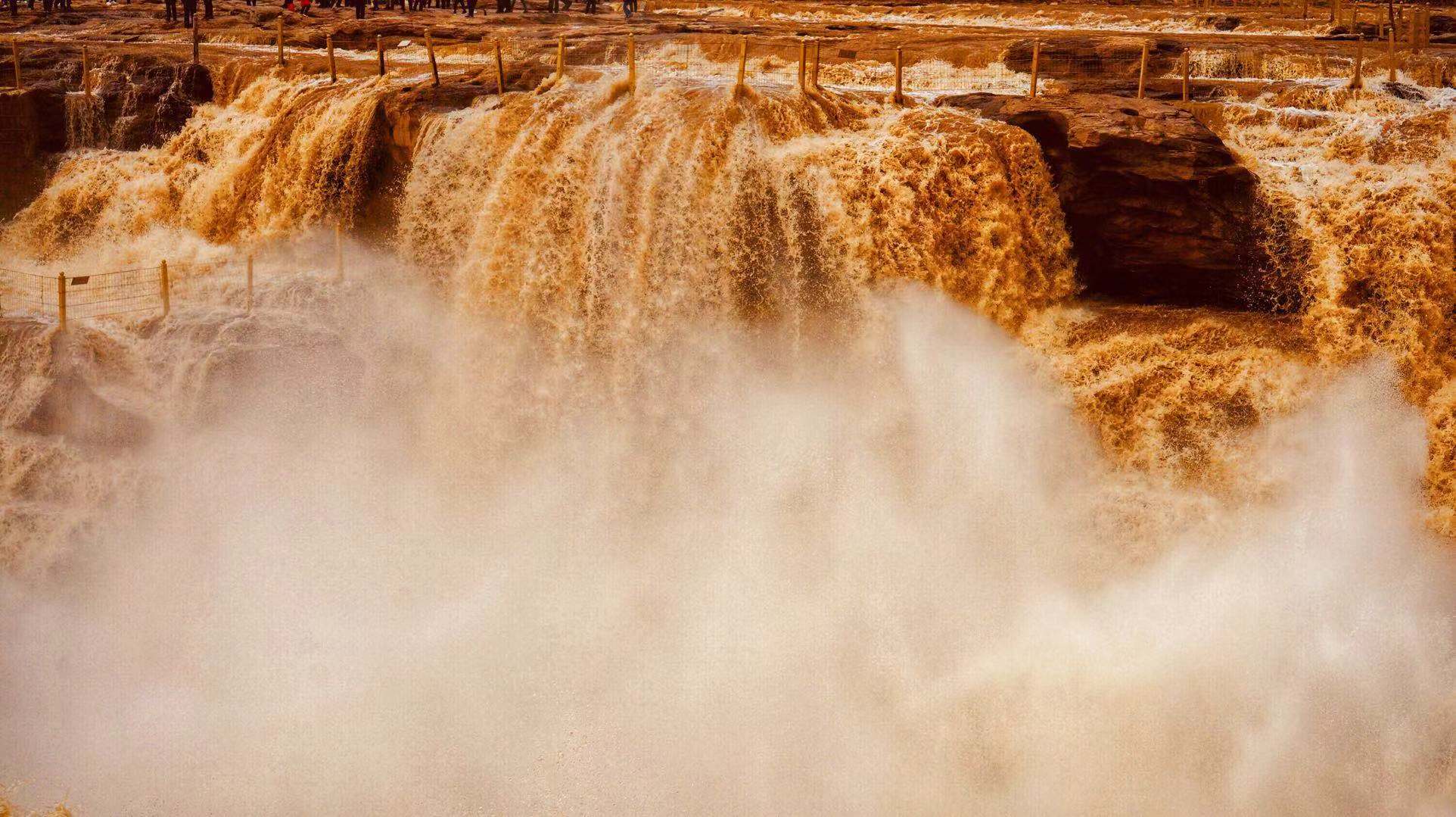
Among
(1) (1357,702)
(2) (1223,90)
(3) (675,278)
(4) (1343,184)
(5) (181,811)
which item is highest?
(2) (1223,90)

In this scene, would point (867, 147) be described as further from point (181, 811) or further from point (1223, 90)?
point (181, 811)

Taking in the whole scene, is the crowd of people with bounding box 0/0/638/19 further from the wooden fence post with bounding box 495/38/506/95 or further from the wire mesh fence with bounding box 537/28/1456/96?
the wooden fence post with bounding box 495/38/506/95

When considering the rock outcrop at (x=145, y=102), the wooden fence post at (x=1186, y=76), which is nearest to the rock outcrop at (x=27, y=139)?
the rock outcrop at (x=145, y=102)

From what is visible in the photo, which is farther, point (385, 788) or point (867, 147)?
point (867, 147)

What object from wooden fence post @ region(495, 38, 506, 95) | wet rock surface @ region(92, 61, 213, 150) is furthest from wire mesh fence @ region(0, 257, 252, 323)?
wooden fence post @ region(495, 38, 506, 95)

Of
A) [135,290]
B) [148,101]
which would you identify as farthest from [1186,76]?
[148,101]

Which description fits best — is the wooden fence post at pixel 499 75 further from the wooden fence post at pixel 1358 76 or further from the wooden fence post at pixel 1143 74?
the wooden fence post at pixel 1358 76

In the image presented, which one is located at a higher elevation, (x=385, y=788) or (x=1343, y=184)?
(x=1343, y=184)

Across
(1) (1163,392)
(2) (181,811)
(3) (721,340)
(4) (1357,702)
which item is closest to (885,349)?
(3) (721,340)
